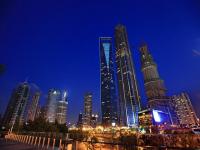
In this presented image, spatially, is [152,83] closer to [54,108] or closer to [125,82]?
[125,82]

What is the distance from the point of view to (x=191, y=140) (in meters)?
8.71

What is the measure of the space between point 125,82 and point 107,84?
→ 1162 inches

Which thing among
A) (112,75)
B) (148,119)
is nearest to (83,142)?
(148,119)

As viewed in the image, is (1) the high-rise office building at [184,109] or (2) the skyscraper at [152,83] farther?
(2) the skyscraper at [152,83]

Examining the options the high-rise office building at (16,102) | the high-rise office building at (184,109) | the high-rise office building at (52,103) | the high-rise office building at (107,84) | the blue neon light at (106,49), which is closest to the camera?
the high-rise office building at (16,102)

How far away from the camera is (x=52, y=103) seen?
188 meters

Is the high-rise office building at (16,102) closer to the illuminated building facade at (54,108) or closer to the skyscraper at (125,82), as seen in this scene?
the illuminated building facade at (54,108)

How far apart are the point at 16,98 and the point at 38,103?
45009mm

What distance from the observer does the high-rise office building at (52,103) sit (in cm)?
17850

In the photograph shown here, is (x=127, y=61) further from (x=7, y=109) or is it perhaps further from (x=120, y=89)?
(x=7, y=109)

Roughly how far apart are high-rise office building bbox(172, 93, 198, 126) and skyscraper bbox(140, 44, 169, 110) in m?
12.3

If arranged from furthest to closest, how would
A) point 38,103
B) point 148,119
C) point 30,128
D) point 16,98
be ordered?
point 38,103 < point 16,98 < point 148,119 < point 30,128

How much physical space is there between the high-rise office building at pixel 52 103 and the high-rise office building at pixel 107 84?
59.5 metres

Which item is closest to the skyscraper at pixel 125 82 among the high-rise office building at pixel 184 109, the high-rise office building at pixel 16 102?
the high-rise office building at pixel 184 109
